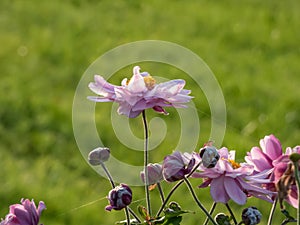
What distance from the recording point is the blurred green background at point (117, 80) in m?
2.88

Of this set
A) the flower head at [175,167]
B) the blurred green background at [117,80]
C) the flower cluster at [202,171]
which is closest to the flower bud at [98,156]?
the flower cluster at [202,171]

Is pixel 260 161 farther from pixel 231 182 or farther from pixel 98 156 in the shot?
pixel 98 156

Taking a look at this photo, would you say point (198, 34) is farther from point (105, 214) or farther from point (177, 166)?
point (177, 166)

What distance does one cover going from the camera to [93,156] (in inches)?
33.2

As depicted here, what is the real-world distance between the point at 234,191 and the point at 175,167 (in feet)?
0.22

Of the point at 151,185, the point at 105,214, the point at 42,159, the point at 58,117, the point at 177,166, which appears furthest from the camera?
the point at 58,117

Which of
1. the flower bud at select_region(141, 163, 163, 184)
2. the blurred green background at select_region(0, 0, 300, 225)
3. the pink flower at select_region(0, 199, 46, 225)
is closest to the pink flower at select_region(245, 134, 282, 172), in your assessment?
the flower bud at select_region(141, 163, 163, 184)

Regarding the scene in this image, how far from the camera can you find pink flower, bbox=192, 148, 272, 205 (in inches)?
30.1

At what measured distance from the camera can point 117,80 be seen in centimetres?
400

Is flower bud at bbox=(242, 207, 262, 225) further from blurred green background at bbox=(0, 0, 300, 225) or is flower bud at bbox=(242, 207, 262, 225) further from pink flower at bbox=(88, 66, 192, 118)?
blurred green background at bbox=(0, 0, 300, 225)

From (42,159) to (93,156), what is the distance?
2296 millimetres

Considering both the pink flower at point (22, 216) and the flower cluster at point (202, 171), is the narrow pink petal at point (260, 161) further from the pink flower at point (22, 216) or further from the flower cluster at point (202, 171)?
the pink flower at point (22, 216)

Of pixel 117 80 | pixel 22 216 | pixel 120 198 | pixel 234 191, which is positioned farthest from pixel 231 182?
pixel 117 80

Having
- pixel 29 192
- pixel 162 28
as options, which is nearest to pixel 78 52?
pixel 162 28
